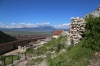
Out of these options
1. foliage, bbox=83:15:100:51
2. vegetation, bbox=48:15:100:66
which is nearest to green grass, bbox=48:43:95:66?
vegetation, bbox=48:15:100:66

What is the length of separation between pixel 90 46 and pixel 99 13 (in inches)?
146

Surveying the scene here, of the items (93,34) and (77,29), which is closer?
(93,34)

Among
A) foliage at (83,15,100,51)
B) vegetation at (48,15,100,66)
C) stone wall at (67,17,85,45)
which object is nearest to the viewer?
vegetation at (48,15,100,66)

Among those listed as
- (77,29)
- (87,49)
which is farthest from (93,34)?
(77,29)

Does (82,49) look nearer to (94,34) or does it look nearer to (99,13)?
(94,34)

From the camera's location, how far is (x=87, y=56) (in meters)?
9.12

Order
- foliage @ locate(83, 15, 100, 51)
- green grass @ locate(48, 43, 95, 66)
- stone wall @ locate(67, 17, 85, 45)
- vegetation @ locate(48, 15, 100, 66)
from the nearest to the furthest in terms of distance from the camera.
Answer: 1. green grass @ locate(48, 43, 95, 66)
2. vegetation @ locate(48, 15, 100, 66)
3. foliage @ locate(83, 15, 100, 51)
4. stone wall @ locate(67, 17, 85, 45)

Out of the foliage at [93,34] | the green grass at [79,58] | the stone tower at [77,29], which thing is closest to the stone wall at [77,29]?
the stone tower at [77,29]

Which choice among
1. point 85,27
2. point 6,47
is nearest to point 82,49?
point 85,27

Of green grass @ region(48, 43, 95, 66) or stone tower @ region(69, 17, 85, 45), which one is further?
stone tower @ region(69, 17, 85, 45)

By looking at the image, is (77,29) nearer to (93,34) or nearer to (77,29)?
(77,29)

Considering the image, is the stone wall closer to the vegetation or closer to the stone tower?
the stone tower

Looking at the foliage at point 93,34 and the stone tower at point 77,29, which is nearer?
the foliage at point 93,34

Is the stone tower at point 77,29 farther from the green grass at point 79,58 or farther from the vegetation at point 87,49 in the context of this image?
the green grass at point 79,58
